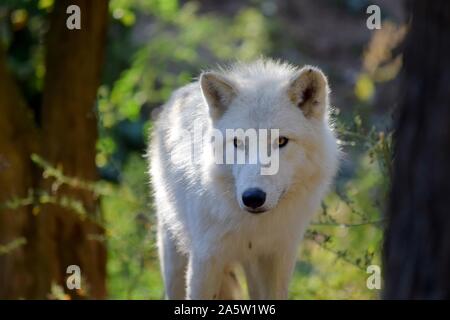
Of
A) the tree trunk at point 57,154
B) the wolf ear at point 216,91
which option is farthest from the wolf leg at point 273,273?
the tree trunk at point 57,154

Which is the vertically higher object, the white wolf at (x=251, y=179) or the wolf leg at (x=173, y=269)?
the white wolf at (x=251, y=179)

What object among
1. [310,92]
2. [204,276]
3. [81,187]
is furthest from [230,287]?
[310,92]

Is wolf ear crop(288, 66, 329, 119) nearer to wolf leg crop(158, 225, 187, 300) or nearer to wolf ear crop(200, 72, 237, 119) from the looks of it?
wolf ear crop(200, 72, 237, 119)

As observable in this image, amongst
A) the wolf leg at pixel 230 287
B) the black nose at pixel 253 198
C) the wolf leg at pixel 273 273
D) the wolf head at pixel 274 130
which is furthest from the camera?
the wolf leg at pixel 230 287

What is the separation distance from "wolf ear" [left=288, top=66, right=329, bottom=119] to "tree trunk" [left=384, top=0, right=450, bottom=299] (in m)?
2.10

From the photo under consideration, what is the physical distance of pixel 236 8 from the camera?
19188 mm

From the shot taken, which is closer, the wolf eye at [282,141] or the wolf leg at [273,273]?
the wolf eye at [282,141]

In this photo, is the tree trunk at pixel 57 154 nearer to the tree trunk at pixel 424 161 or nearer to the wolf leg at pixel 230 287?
the wolf leg at pixel 230 287

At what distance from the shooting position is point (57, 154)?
7.78 meters

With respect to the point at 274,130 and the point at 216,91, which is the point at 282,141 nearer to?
the point at 274,130

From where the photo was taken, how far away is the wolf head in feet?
17.5

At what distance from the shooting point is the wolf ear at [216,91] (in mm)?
5719

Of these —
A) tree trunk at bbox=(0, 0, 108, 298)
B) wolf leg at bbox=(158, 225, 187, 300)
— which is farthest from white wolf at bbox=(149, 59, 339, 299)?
tree trunk at bbox=(0, 0, 108, 298)
